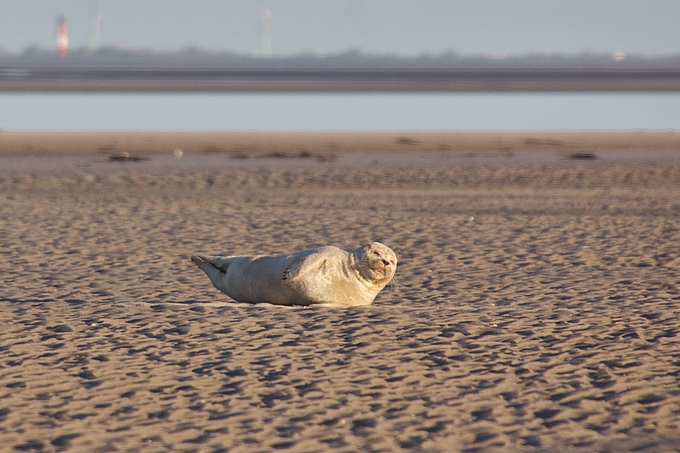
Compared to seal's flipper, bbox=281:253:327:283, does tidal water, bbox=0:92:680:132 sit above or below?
above

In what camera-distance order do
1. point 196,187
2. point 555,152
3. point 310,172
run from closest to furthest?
point 196,187 → point 310,172 → point 555,152

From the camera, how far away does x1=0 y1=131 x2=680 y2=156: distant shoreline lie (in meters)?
21.9

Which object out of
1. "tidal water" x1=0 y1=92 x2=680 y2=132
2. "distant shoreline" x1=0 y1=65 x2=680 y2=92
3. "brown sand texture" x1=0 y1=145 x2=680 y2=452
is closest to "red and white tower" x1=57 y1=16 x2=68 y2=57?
"distant shoreline" x1=0 y1=65 x2=680 y2=92

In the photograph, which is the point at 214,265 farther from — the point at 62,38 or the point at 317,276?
the point at 62,38

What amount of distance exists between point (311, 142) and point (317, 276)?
54.3 feet

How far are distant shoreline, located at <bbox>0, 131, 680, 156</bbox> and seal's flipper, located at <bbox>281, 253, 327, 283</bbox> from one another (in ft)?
45.0

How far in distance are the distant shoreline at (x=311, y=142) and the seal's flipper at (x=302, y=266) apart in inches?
540

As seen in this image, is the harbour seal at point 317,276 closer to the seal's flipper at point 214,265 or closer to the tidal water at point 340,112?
A: the seal's flipper at point 214,265

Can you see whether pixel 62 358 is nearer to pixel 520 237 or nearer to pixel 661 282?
pixel 661 282

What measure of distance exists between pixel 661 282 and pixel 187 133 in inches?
705

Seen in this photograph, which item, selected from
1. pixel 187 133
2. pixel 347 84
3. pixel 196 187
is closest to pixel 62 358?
pixel 196 187

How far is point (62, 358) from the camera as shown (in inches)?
241

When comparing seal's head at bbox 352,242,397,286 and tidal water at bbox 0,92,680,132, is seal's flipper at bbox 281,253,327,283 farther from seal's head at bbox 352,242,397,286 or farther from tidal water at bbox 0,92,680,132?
tidal water at bbox 0,92,680,132

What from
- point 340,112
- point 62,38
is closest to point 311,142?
point 340,112
